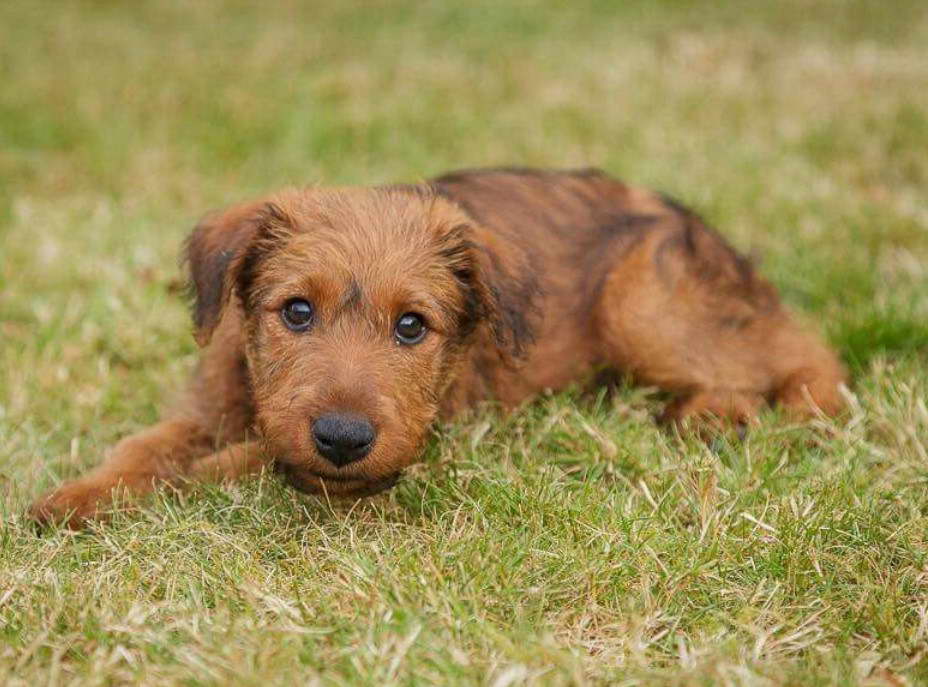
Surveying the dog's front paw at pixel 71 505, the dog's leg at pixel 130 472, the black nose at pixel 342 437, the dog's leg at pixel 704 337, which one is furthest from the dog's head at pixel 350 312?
the dog's leg at pixel 704 337

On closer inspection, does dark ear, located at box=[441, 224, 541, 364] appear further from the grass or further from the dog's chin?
the dog's chin

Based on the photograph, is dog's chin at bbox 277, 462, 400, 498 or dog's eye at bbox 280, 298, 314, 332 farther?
dog's eye at bbox 280, 298, 314, 332

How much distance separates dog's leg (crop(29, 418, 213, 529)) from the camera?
148 inches

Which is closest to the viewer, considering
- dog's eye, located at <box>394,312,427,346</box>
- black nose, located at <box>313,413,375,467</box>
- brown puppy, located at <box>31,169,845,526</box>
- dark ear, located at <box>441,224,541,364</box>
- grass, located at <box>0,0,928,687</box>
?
grass, located at <box>0,0,928,687</box>

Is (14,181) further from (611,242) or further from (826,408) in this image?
(826,408)

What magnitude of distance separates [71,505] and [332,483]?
0.96 m

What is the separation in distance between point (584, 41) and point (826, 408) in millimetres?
7598

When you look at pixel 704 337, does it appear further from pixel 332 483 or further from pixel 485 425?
pixel 332 483

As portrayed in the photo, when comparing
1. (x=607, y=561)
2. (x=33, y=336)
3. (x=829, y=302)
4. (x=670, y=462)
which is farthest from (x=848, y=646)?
(x=33, y=336)

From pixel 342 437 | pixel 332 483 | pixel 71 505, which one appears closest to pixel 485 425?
pixel 332 483

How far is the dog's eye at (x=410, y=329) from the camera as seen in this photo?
153 inches

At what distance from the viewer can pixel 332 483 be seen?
3529mm

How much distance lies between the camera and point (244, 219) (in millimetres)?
4145

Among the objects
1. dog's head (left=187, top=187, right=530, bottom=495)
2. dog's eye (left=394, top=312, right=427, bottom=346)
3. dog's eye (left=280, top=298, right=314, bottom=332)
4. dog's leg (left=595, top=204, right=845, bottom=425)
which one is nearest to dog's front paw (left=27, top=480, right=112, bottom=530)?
dog's head (left=187, top=187, right=530, bottom=495)
